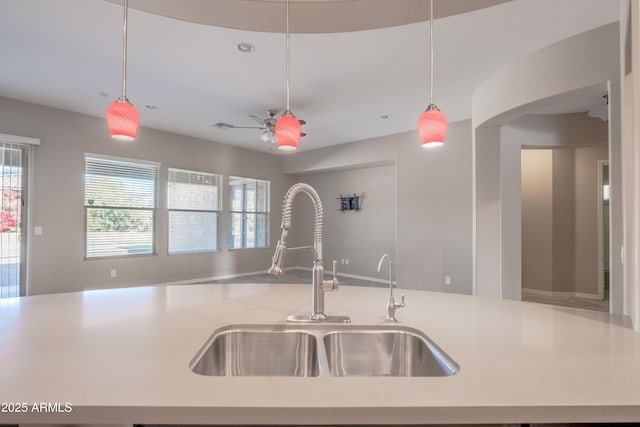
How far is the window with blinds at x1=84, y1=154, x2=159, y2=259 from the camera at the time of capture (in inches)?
191

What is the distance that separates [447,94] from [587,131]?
2120 millimetres

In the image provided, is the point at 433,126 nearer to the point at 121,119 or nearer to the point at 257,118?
the point at 121,119

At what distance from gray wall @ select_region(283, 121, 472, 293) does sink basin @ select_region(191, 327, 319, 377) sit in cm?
429

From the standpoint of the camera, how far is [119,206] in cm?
514

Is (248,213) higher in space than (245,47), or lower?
lower

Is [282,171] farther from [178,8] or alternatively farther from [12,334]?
[12,334]

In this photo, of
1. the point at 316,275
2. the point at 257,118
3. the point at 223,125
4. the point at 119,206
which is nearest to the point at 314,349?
the point at 316,275

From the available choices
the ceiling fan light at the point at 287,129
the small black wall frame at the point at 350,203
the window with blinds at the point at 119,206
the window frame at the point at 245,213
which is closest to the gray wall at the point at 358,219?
the small black wall frame at the point at 350,203

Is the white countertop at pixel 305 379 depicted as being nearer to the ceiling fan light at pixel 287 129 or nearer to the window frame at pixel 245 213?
the ceiling fan light at pixel 287 129

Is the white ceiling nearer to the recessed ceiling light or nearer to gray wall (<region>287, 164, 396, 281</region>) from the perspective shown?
the recessed ceiling light

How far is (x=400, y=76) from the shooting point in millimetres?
3297

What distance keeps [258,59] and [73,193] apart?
359 centimetres

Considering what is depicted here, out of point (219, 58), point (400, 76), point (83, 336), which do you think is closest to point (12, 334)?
point (83, 336)

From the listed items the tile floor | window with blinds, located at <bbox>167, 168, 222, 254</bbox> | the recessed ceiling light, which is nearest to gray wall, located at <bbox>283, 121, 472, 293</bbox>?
the tile floor
